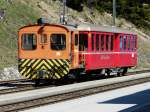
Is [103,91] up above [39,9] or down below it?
below

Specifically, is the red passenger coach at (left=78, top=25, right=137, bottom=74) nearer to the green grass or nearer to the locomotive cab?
the locomotive cab

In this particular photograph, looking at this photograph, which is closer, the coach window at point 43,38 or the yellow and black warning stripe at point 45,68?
the yellow and black warning stripe at point 45,68

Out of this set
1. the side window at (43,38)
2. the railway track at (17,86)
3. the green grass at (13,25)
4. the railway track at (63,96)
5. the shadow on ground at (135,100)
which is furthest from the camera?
the green grass at (13,25)

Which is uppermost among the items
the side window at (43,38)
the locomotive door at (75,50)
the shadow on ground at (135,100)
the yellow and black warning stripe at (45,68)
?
the side window at (43,38)

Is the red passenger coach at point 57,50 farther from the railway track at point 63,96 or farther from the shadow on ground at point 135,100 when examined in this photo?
the shadow on ground at point 135,100

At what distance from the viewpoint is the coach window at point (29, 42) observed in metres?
27.1

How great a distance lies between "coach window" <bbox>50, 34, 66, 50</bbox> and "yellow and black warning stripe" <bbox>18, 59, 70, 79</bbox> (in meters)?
0.67

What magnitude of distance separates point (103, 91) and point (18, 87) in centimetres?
387

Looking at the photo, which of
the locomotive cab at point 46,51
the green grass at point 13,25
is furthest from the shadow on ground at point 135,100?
the green grass at point 13,25

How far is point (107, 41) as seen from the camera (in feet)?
103

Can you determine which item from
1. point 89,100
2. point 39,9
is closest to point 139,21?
point 39,9

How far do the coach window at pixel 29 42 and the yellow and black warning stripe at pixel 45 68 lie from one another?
33.2 inches

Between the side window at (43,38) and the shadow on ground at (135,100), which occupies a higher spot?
the side window at (43,38)

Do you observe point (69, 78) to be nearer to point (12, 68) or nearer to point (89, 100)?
point (12, 68)
